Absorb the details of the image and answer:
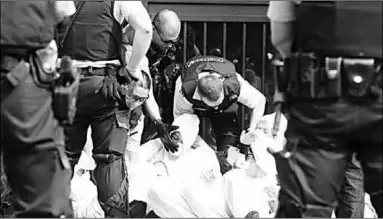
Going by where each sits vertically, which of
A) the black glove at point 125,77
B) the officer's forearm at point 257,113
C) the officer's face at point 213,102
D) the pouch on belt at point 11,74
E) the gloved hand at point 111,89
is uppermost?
the pouch on belt at point 11,74

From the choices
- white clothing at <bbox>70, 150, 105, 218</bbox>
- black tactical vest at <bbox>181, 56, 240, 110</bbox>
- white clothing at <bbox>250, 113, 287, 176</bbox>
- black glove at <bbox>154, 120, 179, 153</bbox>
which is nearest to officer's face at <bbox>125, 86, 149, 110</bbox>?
black glove at <bbox>154, 120, 179, 153</bbox>

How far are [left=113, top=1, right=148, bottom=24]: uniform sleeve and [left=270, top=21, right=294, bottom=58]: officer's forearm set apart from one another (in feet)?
3.09

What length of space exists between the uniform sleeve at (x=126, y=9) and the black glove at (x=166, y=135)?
2.42 ft

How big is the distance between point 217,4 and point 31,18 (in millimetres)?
3417

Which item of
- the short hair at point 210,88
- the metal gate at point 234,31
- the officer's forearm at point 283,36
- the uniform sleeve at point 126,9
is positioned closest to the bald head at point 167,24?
the short hair at point 210,88

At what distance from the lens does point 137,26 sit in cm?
445

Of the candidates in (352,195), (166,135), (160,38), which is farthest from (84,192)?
(352,195)

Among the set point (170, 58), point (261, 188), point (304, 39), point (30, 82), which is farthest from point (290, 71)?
point (170, 58)

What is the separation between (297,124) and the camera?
3.54m

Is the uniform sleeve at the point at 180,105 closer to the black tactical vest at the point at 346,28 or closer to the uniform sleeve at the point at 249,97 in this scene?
the uniform sleeve at the point at 249,97

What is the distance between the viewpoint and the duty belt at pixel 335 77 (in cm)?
347

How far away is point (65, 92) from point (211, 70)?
2.30 meters

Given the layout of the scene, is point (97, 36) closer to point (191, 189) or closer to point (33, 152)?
point (191, 189)

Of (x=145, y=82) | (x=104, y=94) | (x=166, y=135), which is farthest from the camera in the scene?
(x=166, y=135)
